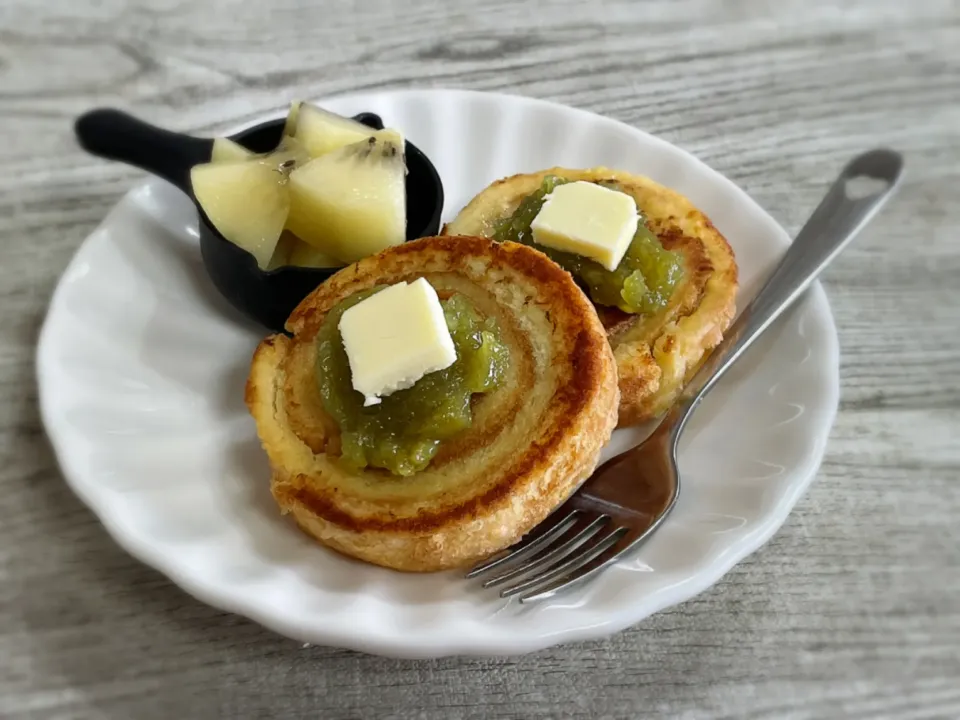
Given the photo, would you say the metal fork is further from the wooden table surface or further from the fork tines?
the wooden table surface

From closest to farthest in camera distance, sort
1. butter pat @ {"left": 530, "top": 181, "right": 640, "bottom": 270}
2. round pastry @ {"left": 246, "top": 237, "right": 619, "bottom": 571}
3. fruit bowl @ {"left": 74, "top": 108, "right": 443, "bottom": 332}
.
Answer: round pastry @ {"left": 246, "top": 237, "right": 619, "bottom": 571} → butter pat @ {"left": 530, "top": 181, "right": 640, "bottom": 270} → fruit bowl @ {"left": 74, "top": 108, "right": 443, "bottom": 332}

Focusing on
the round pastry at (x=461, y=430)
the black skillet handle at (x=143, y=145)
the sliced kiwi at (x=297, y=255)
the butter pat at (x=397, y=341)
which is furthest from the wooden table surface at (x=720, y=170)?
the sliced kiwi at (x=297, y=255)

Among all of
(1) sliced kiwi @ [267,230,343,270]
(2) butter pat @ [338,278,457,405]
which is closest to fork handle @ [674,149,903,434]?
(2) butter pat @ [338,278,457,405]

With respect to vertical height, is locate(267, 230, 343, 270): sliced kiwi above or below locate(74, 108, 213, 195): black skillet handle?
below

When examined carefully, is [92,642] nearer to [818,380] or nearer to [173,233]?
[173,233]

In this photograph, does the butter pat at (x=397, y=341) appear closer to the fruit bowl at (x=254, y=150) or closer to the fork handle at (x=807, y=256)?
the fruit bowl at (x=254, y=150)

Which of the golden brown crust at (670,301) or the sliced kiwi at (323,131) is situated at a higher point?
the sliced kiwi at (323,131)

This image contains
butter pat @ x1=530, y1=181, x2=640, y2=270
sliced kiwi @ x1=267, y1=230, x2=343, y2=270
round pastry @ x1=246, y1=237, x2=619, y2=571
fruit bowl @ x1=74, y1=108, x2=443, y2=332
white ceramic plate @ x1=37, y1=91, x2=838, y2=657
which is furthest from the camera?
sliced kiwi @ x1=267, y1=230, x2=343, y2=270

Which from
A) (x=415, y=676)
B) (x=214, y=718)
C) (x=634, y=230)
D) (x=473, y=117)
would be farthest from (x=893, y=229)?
(x=214, y=718)
